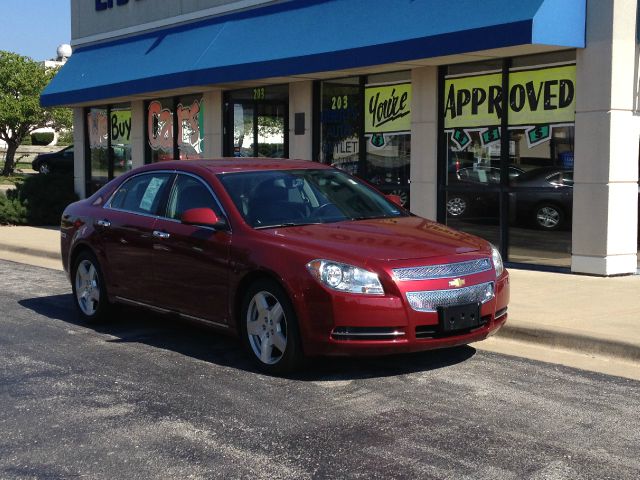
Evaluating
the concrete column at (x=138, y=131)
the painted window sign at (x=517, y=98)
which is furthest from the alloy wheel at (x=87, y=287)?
the concrete column at (x=138, y=131)

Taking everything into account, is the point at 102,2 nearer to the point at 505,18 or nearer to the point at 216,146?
the point at 216,146

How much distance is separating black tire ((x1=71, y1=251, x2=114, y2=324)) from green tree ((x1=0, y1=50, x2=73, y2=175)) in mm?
35974

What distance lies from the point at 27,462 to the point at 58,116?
139 ft

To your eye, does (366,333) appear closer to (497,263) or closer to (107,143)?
(497,263)

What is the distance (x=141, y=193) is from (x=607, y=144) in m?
5.80

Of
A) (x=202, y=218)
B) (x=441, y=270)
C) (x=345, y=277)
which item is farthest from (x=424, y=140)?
(x=345, y=277)

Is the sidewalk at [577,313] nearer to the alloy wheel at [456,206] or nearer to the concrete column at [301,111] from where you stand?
the alloy wheel at [456,206]

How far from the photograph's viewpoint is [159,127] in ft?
64.7

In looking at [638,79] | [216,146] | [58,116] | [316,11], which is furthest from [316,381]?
[58,116]

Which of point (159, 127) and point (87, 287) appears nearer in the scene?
point (87, 287)

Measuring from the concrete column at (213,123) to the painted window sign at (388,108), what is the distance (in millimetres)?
4263

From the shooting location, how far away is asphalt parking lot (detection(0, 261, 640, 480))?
482 centimetres

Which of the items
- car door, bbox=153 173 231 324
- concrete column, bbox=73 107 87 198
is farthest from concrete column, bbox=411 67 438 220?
concrete column, bbox=73 107 87 198

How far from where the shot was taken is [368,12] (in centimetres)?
1338
